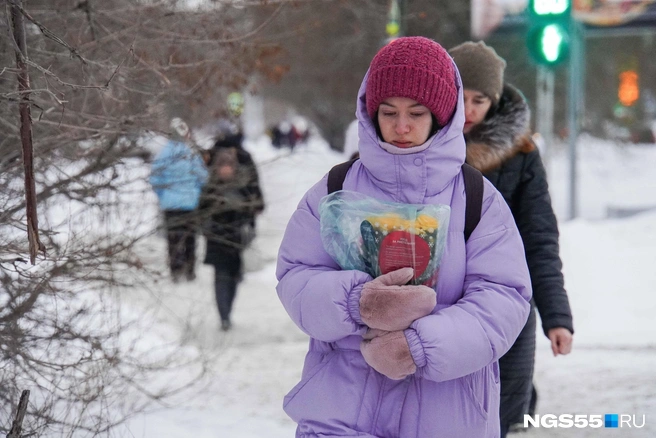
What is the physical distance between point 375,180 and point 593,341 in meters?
5.30

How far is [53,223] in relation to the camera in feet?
15.2

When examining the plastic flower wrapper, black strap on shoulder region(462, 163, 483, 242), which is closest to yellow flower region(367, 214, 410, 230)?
the plastic flower wrapper

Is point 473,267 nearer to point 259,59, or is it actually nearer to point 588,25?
point 259,59

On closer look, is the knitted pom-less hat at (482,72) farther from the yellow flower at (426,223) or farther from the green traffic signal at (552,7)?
the green traffic signal at (552,7)

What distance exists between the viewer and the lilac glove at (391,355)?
239cm

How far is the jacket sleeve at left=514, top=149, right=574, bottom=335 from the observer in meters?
3.66

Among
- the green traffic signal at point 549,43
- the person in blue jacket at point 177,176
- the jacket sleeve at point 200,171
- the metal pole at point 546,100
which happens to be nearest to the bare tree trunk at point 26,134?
the person in blue jacket at point 177,176

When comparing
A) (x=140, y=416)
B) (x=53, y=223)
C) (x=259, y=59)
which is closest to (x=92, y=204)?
(x=53, y=223)

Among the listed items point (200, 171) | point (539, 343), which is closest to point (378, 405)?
point (200, 171)

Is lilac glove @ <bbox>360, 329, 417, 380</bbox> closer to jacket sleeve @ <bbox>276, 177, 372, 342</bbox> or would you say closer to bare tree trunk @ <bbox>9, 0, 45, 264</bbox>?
jacket sleeve @ <bbox>276, 177, 372, 342</bbox>

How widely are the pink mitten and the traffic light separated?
674cm

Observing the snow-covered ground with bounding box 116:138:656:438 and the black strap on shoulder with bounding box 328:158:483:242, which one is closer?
the black strap on shoulder with bounding box 328:158:483:242

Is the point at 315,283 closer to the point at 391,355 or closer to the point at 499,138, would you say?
A: the point at 391,355

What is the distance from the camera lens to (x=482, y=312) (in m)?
2.46
